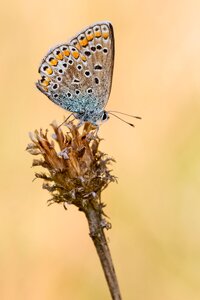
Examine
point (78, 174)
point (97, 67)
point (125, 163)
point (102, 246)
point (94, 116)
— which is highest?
point (125, 163)

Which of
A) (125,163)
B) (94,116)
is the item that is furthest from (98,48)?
(125,163)

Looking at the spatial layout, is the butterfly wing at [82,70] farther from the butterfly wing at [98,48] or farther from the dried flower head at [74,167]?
the dried flower head at [74,167]

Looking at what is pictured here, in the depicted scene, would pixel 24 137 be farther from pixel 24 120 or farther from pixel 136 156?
pixel 136 156

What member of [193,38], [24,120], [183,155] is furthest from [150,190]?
[193,38]

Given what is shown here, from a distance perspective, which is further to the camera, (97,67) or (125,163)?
(125,163)

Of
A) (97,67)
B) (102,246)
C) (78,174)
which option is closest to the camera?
(102,246)

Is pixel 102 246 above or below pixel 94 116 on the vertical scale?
below

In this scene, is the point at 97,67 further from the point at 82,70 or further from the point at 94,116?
the point at 94,116
